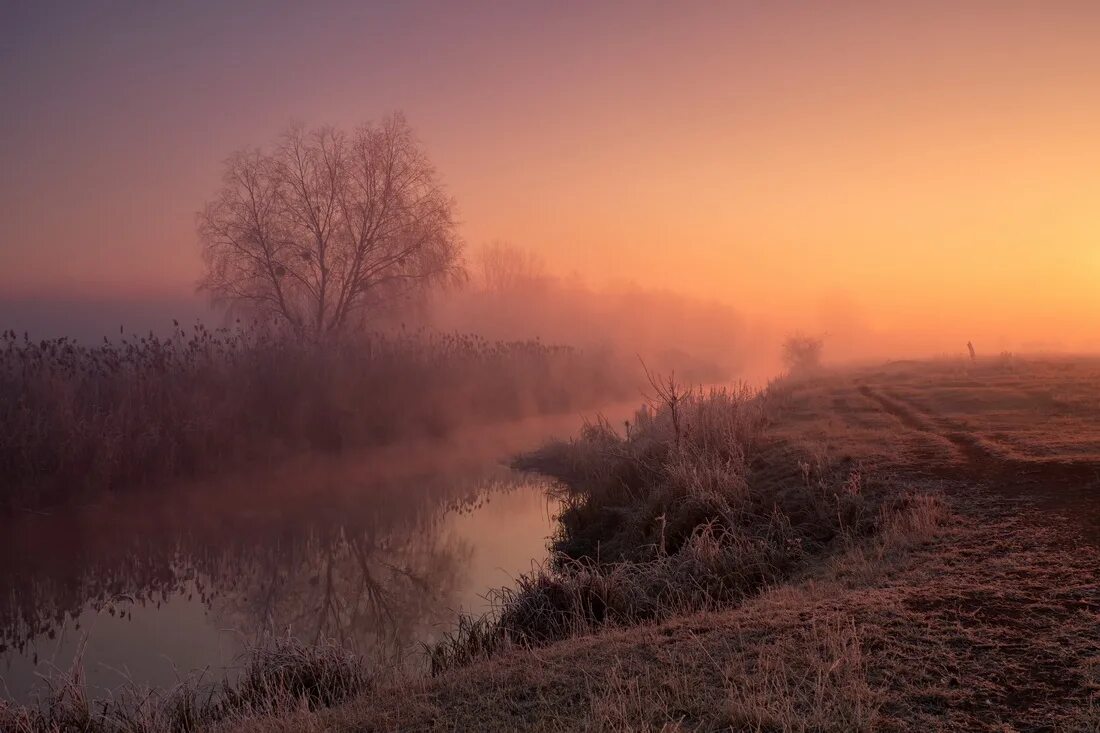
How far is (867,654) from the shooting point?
3.85 metres

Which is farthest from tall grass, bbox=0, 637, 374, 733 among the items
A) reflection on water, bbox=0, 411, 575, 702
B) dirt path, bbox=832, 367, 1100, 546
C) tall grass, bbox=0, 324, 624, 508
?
tall grass, bbox=0, 324, 624, 508

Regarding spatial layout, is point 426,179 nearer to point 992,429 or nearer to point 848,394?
point 848,394

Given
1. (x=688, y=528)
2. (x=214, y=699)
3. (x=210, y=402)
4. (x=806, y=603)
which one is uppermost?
(x=210, y=402)

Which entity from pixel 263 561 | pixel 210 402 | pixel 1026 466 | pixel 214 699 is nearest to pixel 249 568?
pixel 263 561

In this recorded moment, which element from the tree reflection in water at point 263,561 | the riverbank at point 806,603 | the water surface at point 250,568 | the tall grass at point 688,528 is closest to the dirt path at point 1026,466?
the riverbank at point 806,603

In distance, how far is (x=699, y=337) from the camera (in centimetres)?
7888

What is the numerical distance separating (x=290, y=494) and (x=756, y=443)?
30.3ft

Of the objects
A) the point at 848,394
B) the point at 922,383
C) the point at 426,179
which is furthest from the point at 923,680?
the point at 426,179

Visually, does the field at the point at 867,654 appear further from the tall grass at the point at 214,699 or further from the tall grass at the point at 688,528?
the tall grass at the point at 214,699

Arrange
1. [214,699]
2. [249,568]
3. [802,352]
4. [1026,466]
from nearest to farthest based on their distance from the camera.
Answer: [214,699] < [1026,466] < [249,568] < [802,352]

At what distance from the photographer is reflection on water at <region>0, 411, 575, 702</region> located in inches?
283

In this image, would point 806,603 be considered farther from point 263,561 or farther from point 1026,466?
point 263,561

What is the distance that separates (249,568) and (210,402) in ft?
20.8

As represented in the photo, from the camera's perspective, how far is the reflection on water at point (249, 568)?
718 centimetres
